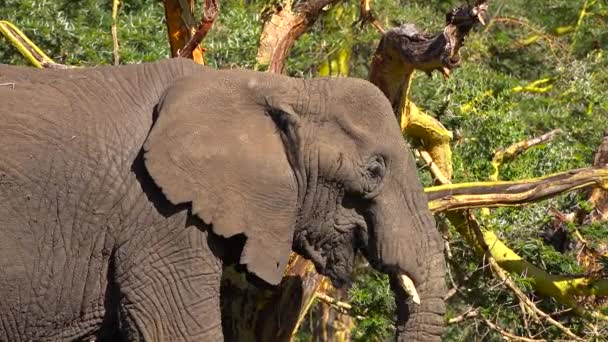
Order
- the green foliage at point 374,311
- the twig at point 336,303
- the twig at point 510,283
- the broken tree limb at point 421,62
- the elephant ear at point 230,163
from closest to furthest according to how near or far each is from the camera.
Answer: the elephant ear at point 230,163, the broken tree limb at point 421,62, the green foliage at point 374,311, the twig at point 510,283, the twig at point 336,303

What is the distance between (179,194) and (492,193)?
199 centimetres

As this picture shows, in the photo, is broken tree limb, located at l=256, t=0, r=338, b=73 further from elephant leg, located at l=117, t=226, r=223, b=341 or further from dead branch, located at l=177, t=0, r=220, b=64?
elephant leg, located at l=117, t=226, r=223, b=341

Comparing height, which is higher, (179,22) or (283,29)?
(283,29)

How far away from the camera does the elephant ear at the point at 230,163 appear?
210 inches

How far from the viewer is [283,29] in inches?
299

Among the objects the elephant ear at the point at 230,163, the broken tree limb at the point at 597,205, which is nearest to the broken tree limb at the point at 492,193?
the broken tree limb at the point at 597,205

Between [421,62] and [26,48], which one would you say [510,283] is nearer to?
[421,62]

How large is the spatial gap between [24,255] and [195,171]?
69cm

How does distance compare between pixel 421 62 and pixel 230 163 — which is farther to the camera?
pixel 421 62

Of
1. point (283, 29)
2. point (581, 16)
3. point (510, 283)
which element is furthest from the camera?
point (581, 16)

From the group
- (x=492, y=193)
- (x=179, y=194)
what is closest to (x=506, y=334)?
(x=492, y=193)

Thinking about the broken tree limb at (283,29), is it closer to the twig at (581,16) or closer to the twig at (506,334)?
the twig at (506,334)

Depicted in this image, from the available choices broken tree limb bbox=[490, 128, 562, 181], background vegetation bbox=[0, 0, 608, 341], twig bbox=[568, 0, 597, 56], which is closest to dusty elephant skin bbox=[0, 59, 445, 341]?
background vegetation bbox=[0, 0, 608, 341]

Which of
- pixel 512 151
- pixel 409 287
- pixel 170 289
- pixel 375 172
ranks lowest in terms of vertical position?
pixel 170 289
